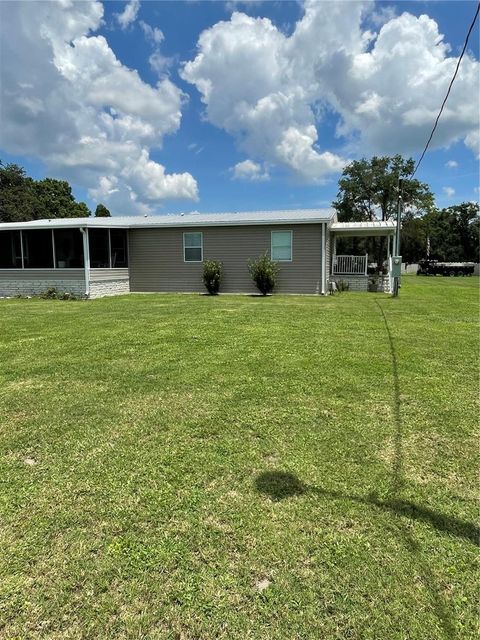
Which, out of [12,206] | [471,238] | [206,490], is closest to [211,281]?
[206,490]

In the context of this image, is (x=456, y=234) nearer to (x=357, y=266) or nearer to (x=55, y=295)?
(x=357, y=266)

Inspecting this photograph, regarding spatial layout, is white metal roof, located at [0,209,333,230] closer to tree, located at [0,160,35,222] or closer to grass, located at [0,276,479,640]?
grass, located at [0,276,479,640]

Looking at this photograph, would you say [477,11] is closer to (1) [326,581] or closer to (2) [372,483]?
(2) [372,483]

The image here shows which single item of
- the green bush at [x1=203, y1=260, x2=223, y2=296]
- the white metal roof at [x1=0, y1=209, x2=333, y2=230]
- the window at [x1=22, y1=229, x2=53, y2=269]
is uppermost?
the white metal roof at [x1=0, y1=209, x2=333, y2=230]

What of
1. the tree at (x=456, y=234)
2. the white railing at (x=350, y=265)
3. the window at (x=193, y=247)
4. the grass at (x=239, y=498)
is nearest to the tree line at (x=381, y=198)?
the tree at (x=456, y=234)

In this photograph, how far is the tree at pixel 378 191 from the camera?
3722 cm

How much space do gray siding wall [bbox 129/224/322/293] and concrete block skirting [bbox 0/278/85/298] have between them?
8.38ft

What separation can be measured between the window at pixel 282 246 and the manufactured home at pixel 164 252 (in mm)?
35

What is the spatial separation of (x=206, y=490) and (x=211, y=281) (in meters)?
12.9

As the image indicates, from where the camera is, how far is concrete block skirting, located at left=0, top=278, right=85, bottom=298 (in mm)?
14633

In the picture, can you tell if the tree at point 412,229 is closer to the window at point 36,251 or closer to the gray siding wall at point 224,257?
the gray siding wall at point 224,257

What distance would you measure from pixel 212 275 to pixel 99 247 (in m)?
4.41

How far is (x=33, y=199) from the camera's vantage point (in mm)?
40375

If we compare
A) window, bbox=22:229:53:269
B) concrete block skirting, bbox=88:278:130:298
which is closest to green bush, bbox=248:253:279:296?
concrete block skirting, bbox=88:278:130:298
